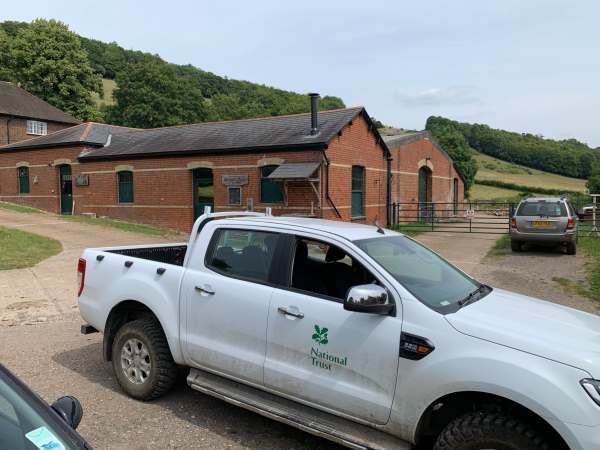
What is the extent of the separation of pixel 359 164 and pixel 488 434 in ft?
58.2

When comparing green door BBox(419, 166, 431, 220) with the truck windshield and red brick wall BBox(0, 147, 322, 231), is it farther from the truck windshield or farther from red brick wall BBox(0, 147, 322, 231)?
the truck windshield

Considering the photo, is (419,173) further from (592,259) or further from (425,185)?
(592,259)

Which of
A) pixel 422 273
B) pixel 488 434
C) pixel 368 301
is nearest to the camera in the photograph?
pixel 488 434

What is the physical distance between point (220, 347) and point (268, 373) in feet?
1.71

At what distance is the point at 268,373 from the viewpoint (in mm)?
3688

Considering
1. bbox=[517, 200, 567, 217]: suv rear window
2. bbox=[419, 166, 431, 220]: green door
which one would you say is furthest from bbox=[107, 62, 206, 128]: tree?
bbox=[517, 200, 567, 217]: suv rear window

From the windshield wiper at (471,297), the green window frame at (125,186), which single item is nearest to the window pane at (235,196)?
the green window frame at (125,186)

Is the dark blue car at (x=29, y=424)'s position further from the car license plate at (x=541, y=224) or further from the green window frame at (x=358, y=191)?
the green window frame at (x=358, y=191)

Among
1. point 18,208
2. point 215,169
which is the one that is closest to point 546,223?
point 215,169

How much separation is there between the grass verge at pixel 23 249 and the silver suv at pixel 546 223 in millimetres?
12836

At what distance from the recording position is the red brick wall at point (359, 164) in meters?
18.1

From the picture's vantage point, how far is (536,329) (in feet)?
9.91

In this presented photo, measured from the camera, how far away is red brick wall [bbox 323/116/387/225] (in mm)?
18078

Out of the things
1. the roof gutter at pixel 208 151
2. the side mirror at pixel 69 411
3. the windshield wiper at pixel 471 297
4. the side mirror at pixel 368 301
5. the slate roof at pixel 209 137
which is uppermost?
the slate roof at pixel 209 137
